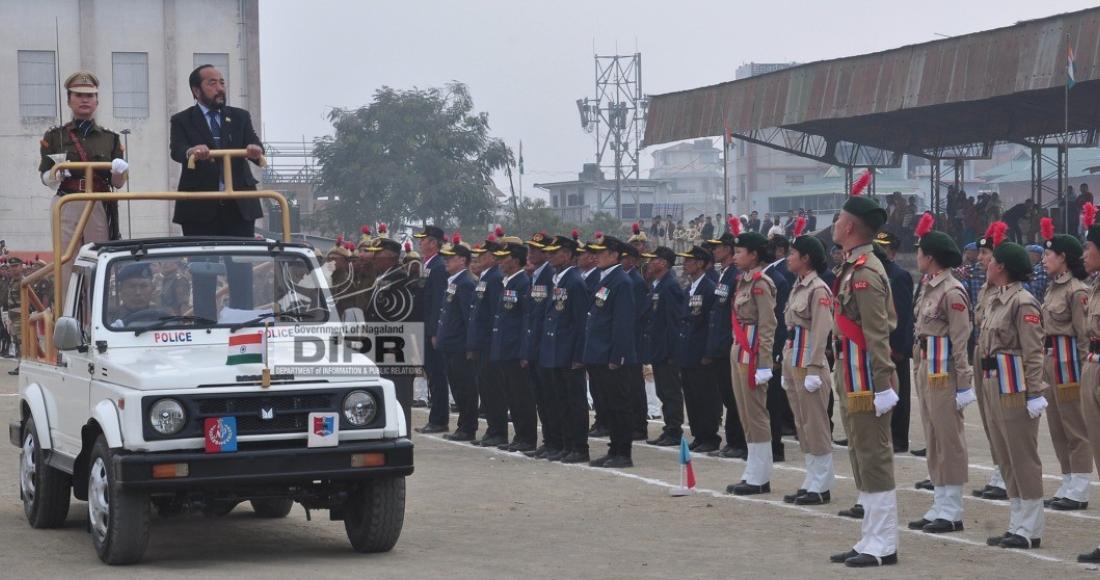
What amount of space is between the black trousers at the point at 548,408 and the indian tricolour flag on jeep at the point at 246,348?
578 centimetres

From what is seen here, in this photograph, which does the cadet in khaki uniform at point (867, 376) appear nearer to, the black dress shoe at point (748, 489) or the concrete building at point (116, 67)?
the black dress shoe at point (748, 489)

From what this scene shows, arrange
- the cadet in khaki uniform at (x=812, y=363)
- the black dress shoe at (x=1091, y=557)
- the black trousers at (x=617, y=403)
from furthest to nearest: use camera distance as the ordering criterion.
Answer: the black trousers at (x=617, y=403), the cadet in khaki uniform at (x=812, y=363), the black dress shoe at (x=1091, y=557)

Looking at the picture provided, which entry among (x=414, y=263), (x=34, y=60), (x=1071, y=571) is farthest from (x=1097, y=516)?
(x=34, y=60)

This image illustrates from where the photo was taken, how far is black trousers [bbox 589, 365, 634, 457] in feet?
47.0

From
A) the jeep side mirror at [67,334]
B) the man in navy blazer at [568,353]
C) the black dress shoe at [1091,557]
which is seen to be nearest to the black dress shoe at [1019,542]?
the black dress shoe at [1091,557]

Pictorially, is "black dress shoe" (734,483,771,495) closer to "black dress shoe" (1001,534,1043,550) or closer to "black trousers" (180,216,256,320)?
"black dress shoe" (1001,534,1043,550)

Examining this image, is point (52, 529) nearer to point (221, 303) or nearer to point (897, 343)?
point (221, 303)

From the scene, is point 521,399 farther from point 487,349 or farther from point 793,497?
point 793,497

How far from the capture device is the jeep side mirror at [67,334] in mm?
9688

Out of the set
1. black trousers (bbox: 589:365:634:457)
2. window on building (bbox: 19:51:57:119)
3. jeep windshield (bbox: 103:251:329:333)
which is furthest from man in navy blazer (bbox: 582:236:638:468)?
window on building (bbox: 19:51:57:119)

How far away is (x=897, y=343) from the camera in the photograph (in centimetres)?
1496

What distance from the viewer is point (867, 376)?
31.0ft

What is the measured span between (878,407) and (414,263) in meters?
Result: 10.2

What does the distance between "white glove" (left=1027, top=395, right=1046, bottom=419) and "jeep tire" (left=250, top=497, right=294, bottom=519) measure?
5278mm
